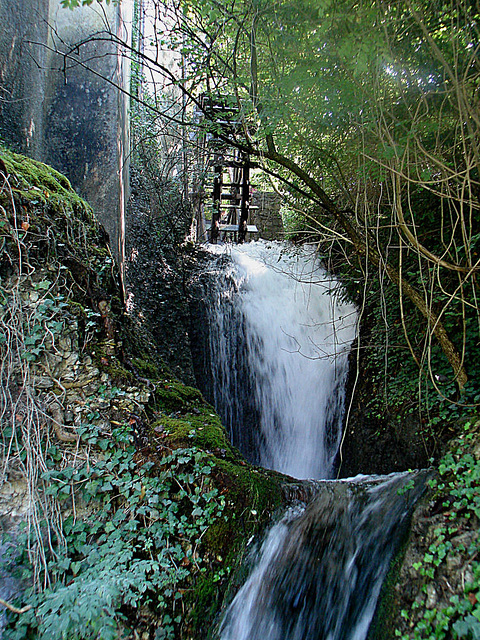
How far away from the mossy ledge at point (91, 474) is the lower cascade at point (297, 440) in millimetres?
354

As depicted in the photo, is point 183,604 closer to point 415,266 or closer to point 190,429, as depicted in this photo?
point 190,429

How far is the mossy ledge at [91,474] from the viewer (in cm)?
262

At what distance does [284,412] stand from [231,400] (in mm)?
883

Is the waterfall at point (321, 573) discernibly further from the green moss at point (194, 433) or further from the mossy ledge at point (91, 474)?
the green moss at point (194, 433)

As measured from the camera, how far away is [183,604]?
8.81 ft

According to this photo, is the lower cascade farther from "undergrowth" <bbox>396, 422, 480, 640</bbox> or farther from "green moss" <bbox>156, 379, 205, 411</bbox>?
"green moss" <bbox>156, 379, 205, 411</bbox>

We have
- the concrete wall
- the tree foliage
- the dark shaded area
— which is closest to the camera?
the tree foliage

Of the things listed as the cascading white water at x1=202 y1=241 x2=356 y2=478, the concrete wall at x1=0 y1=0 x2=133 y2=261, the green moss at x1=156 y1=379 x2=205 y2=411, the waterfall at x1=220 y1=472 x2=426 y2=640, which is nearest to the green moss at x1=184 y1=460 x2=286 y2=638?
the waterfall at x1=220 y1=472 x2=426 y2=640

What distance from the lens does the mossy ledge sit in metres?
2.62

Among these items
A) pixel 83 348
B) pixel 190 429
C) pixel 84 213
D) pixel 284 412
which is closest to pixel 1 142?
pixel 84 213

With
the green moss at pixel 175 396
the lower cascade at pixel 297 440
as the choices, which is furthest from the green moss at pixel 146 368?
the lower cascade at pixel 297 440

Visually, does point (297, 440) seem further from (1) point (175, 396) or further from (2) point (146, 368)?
(2) point (146, 368)

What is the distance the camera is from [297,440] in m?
6.30

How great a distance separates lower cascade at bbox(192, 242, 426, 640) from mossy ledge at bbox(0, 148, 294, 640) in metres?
0.35
